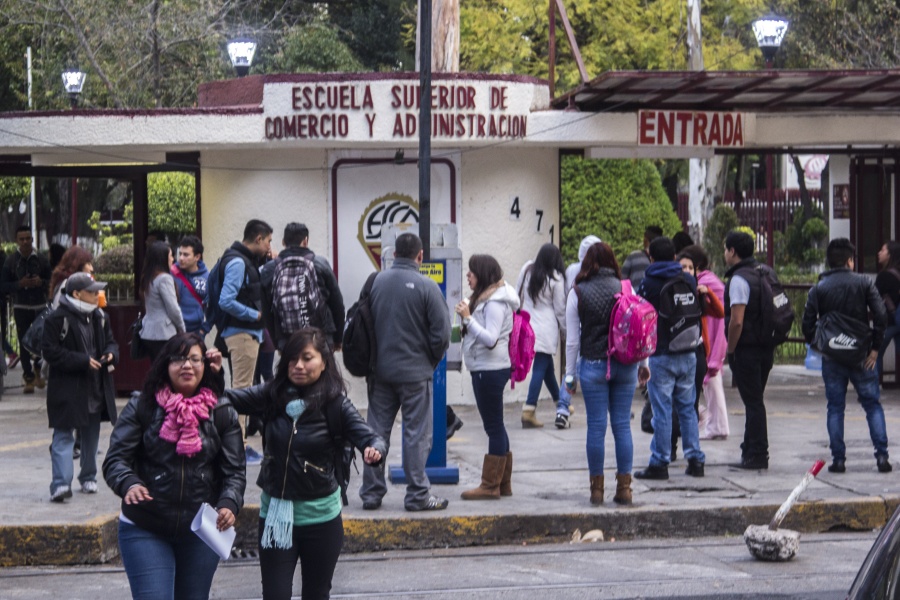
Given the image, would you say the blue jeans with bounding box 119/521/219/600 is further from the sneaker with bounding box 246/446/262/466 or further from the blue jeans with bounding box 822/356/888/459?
the blue jeans with bounding box 822/356/888/459

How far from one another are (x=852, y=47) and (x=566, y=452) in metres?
22.1

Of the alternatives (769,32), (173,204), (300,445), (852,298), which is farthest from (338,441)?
(173,204)

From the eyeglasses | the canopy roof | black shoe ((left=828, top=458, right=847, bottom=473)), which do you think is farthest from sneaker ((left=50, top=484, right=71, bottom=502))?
the canopy roof

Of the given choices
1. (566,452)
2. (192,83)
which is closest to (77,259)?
(566,452)

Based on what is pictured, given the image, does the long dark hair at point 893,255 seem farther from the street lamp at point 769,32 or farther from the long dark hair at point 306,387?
the long dark hair at point 306,387

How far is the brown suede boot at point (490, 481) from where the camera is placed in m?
8.80

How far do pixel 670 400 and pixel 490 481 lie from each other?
1.51 meters

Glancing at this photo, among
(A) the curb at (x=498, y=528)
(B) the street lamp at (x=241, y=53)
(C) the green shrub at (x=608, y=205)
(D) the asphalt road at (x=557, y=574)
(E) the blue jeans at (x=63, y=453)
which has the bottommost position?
(D) the asphalt road at (x=557, y=574)

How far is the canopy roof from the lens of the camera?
11547 millimetres

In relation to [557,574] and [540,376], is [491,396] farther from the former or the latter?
[540,376]

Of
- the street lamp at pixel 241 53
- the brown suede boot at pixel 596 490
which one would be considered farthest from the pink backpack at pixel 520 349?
the street lamp at pixel 241 53

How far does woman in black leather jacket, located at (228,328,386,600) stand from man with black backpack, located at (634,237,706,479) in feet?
13.9

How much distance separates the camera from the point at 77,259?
902 cm

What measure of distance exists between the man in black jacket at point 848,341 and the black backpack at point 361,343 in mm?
3382
